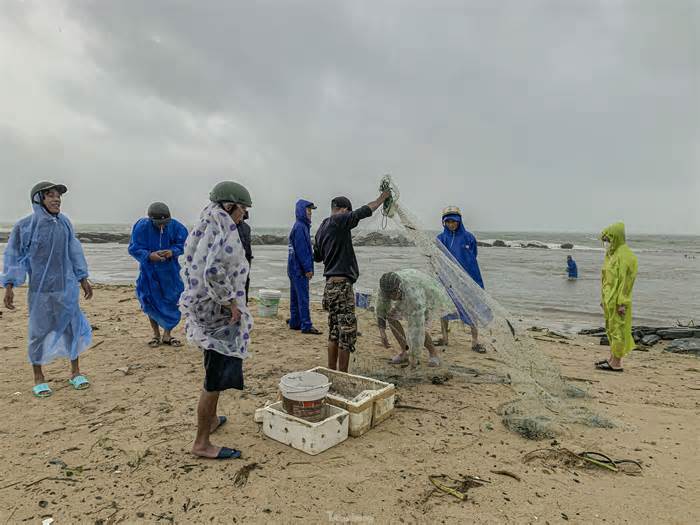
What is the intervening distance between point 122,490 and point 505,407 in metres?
3.17

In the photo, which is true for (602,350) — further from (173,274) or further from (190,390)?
(173,274)

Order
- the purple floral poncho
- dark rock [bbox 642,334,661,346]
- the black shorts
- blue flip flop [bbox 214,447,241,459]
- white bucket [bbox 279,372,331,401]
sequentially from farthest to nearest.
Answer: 1. dark rock [bbox 642,334,661,346]
2. white bucket [bbox 279,372,331,401]
3. blue flip flop [bbox 214,447,241,459]
4. the black shorts
5. the purple floral poncho

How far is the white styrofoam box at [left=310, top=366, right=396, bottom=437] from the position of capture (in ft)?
10.8

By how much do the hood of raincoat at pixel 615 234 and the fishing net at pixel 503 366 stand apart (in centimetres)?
219

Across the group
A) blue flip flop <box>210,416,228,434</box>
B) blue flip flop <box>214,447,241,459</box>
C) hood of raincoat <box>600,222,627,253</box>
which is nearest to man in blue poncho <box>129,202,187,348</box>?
blue flip flop <box>210,416,228,434</box>

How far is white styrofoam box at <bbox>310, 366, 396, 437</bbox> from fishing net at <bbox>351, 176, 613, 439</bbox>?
76 centimetres

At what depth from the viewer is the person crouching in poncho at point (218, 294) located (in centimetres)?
267

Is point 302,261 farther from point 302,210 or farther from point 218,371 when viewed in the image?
point 218,371

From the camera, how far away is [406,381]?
4.53 metres

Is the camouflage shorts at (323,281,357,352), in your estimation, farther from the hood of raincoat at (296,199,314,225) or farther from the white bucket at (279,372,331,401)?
the hood of raincoat at (296,199,314,225)

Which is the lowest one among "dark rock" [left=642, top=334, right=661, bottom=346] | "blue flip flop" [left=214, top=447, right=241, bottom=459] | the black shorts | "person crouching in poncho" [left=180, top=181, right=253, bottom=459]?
"dark rock" [left=642, top=334, right=661, bottom=346]

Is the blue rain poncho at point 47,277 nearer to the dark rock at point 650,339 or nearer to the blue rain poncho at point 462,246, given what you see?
the blue rain poncho at point 462,246

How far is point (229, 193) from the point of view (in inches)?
110

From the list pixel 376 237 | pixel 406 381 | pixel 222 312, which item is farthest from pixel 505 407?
pixel 222 312
